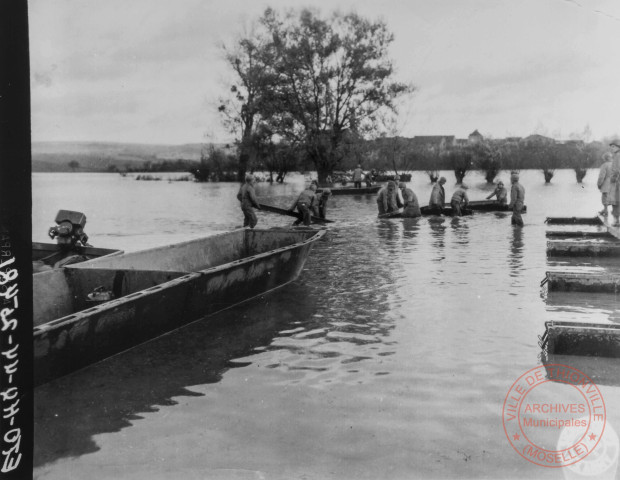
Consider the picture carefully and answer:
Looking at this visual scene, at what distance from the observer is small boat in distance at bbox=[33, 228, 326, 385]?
499 cm

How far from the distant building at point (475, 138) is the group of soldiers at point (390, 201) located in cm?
2656

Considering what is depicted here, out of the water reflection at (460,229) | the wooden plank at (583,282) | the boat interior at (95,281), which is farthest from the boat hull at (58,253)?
the water reflection at (460,229)

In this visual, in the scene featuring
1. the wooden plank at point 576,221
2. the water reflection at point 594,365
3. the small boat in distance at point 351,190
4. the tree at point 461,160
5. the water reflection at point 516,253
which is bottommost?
the water reflection at point 594,365

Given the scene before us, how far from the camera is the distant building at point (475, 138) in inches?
1850

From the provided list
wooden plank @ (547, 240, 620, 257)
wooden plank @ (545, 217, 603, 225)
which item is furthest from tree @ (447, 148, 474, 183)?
wooden plank @ (547, 240, 620, 257)

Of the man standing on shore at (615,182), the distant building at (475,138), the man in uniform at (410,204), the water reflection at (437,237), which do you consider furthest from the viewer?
the distant building at (475,138)

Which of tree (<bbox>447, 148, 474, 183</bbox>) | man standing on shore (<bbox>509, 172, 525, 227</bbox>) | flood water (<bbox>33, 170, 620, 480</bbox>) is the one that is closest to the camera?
flood water (<bbox>33, 170, 620, 480</bbox>)

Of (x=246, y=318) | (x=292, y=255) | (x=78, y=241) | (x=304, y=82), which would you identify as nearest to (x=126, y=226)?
(x=78, y=241)

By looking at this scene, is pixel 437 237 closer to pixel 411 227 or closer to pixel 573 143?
pixel 411 227

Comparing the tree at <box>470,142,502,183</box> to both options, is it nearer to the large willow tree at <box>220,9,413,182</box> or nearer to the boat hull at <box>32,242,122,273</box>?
the large willow tree at <box>220,9,413,182</box>

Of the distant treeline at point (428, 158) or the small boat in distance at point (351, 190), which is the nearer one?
the small boat in distance at point (351, 190)

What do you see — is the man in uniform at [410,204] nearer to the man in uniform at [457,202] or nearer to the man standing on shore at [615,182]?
the man in uniform at [457,202]

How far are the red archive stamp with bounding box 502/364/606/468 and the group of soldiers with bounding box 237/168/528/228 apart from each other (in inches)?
360

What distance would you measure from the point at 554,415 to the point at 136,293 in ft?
11.7
